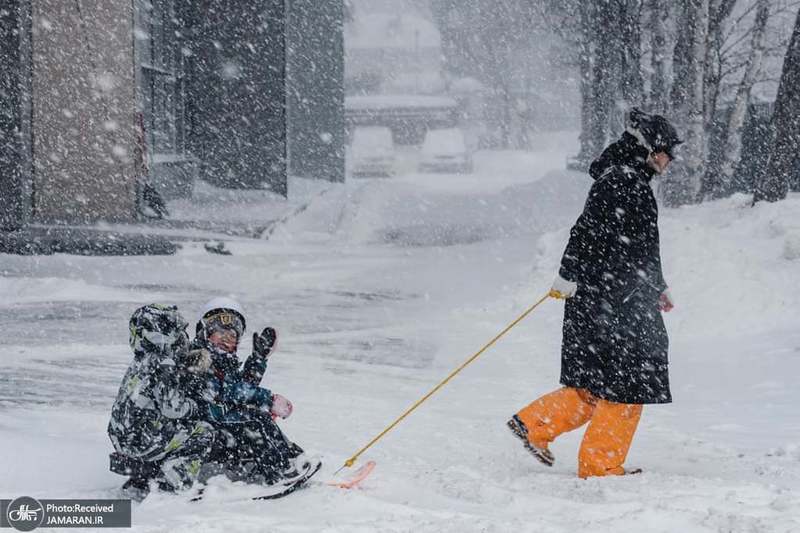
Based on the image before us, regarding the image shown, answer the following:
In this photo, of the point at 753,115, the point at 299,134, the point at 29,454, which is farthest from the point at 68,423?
the point at 299,134

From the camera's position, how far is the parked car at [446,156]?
4450 centimetres

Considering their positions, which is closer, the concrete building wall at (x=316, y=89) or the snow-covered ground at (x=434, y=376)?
the snow-covered ground at (x=434, y=376)

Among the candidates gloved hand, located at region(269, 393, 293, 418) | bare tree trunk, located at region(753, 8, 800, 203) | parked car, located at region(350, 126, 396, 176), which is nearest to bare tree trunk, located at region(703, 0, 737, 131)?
→ bare tree trunk, located at region(753, 8, 800, 203)

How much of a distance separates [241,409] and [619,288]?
191 centimetres

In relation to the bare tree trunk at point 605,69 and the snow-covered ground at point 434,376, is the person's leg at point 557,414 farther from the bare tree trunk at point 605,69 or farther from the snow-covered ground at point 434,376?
the bare tree trunk at point 605,69

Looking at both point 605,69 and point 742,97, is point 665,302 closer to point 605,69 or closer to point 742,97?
point 742,97

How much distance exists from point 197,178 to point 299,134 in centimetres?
712

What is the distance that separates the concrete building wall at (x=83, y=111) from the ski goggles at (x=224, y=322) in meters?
12.4

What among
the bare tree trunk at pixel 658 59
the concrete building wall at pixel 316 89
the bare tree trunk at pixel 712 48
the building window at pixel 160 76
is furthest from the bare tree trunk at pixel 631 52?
the concrete building wall at pixel 316 89

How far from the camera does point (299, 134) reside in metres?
32.2

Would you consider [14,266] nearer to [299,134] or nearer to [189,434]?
[189,434]

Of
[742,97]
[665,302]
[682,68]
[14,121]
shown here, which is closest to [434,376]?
[665,302]

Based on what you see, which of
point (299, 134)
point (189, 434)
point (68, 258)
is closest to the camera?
point (189, 434)

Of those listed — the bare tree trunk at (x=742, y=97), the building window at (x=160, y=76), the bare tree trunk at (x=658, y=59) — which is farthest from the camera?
the bare tree trunk at (x=742, y=97)
